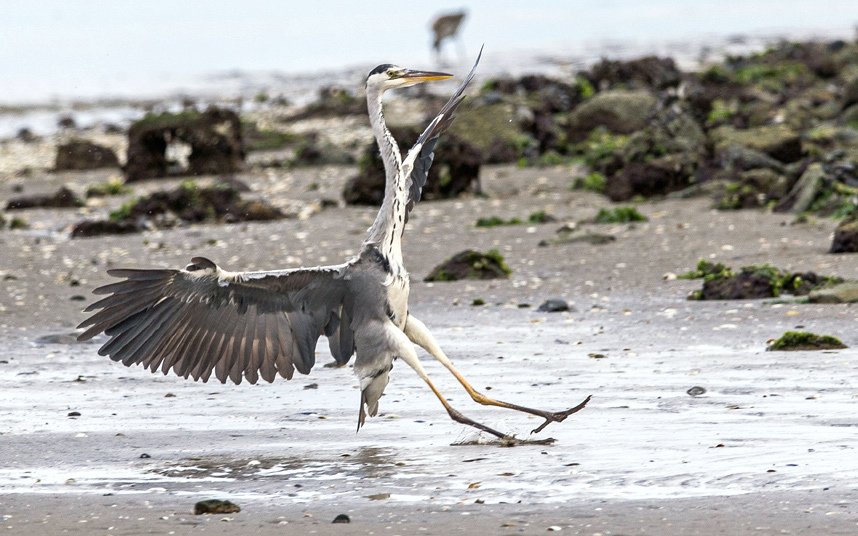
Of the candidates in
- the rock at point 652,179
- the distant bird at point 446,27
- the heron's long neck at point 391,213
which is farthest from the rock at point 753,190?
the distant bird at point 446,27

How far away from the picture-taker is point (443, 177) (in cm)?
1833

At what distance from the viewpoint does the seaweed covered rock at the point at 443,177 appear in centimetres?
1811

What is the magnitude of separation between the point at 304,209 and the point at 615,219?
4.23 m

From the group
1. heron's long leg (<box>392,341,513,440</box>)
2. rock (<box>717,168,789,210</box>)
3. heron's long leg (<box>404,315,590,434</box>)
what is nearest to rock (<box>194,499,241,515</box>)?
heron's long leg (<box>392,341,513,440</box>)

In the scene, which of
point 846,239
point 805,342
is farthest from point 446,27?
point 805,342

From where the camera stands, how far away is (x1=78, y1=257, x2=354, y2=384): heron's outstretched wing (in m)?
7.82

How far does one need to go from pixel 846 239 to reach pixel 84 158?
15.1 meters

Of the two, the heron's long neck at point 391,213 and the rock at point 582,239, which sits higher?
the heron's long neck at point 391,213

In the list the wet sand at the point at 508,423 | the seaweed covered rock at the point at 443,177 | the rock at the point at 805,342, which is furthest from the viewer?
the seaweed covered rock at the point at 443,177

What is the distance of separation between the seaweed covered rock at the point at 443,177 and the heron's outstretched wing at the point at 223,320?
10.0 m

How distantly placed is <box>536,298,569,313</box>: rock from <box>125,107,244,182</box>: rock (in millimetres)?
11483

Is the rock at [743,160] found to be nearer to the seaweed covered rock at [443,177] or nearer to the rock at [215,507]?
the seaweed covered rock at [443,177]

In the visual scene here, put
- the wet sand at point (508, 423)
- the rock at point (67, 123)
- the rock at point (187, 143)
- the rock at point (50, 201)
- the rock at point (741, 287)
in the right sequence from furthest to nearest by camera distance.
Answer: the rock at point (67, 123), the rock at point (187, 143), the rock at point (50, 201), the rock at point (741, 287), the wet sand at point (508, 423)

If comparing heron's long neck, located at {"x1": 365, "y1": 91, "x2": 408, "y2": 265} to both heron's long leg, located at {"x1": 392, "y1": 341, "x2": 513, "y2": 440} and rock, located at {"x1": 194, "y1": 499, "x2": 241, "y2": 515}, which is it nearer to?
heron's long leg, located at {"x1": 392, "y1": 341, "x2": 513, "y2": 440}
